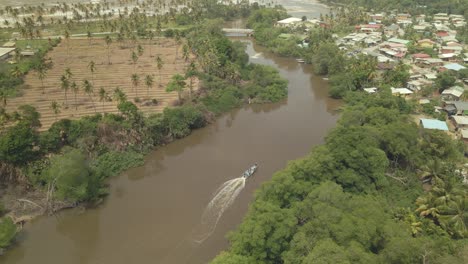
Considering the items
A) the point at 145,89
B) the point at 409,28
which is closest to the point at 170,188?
the point at 145,89

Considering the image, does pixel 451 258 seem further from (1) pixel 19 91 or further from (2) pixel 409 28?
(2) pixel 409 28

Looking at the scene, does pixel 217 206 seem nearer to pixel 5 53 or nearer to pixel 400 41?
pixel 5 53

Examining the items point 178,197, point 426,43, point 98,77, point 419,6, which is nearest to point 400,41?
point 426,43

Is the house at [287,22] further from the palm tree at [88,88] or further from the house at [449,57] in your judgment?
the palm tree at [88,88]

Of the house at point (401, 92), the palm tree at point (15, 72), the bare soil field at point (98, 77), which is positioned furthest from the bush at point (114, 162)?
the house at point (401, 92)

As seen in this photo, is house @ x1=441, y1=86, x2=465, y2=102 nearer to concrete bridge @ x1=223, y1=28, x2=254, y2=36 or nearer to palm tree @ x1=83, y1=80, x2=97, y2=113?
palm tree @ x1=83, y1=80, x2=97, y2=113
